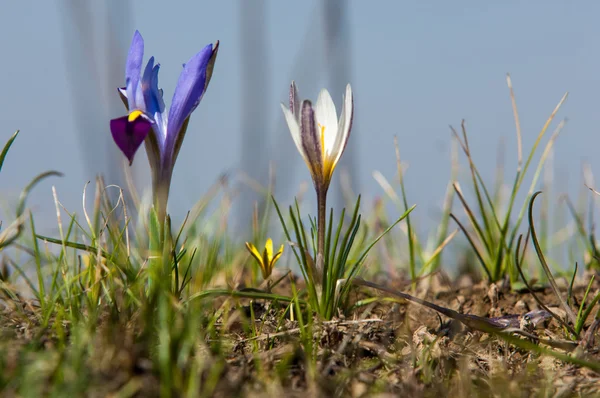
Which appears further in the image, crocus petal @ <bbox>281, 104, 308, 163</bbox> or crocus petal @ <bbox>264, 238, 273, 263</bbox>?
crocus petal @ <bbox>264, 238, 273, 263</bbox>

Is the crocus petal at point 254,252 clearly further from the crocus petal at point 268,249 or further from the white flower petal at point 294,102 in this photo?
the white flower petal at point 294,102

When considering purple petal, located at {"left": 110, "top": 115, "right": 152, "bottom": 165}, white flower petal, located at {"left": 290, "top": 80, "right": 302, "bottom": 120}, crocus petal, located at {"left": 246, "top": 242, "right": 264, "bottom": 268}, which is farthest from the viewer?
crocus petal, located at {"left": 246, "top": 242, "right": 264, "bottom": 268}

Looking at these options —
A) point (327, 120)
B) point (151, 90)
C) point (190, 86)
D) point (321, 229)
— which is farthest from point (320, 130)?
point (151, 90)

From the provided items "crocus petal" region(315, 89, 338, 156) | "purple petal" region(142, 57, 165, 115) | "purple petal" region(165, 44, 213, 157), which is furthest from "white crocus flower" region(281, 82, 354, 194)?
"purple petal" region(142, 57, 165, 115)

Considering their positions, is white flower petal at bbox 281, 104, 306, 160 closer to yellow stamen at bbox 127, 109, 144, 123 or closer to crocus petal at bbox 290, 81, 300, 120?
crocus petal at bbox 290, 81, 300, 120

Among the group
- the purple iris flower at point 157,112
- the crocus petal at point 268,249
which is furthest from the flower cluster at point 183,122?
the crocus petal at point 268,249

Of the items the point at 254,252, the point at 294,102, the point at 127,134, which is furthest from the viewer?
the point at 254,252

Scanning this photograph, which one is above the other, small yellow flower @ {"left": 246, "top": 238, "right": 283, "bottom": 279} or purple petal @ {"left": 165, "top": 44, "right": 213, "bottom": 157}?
purple petal @ {"left": 165, "top": 44, "right": 213, "bottom": 157}

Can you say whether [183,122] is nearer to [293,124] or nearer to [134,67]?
[134,67]

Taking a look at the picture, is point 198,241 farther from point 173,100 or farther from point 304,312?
point 173,100
